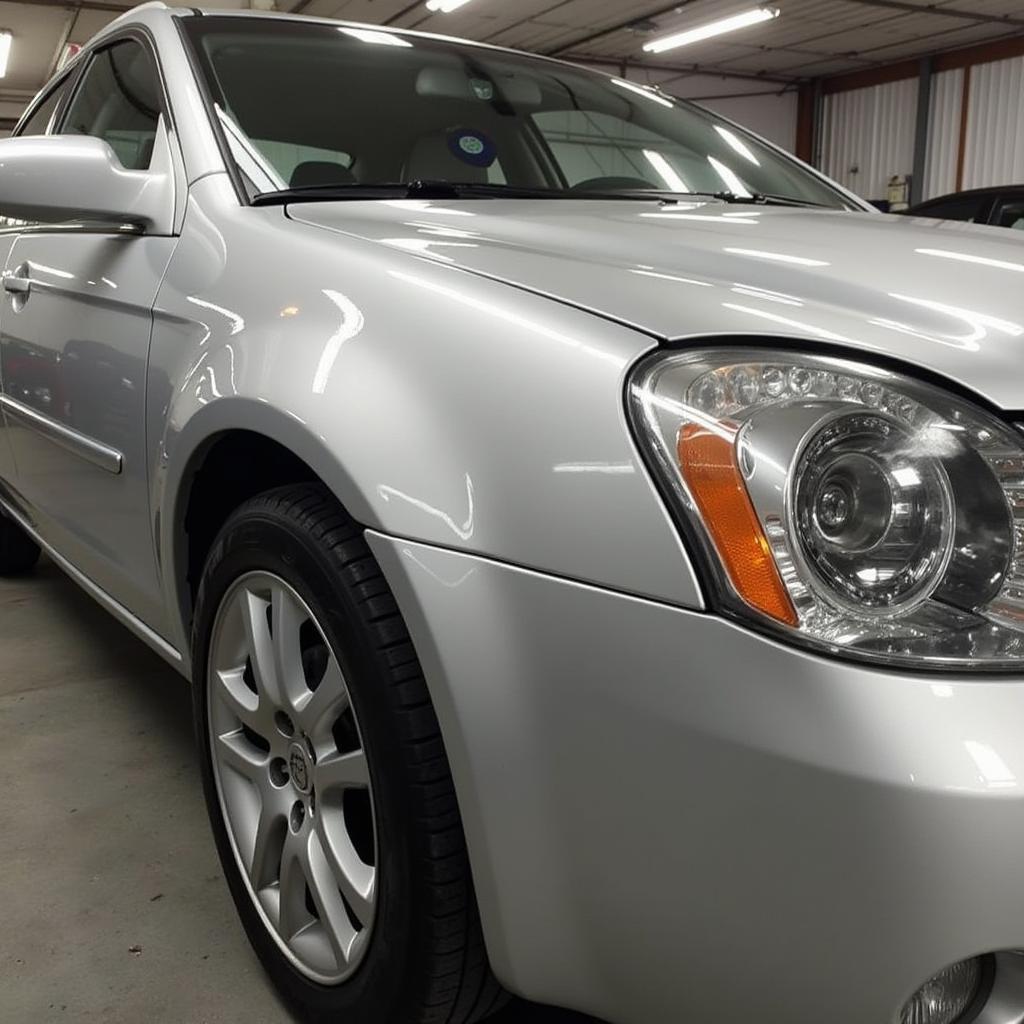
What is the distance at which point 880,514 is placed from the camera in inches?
31.3

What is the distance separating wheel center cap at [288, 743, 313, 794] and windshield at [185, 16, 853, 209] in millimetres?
704

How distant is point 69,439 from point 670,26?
1058 centimetres

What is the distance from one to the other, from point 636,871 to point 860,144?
44.2 feet

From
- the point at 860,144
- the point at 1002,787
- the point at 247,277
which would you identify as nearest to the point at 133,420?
the point at 247,277

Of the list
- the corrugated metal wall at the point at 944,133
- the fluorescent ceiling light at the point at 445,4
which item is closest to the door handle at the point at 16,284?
the fluorescent ceiling light at the point at 445,4

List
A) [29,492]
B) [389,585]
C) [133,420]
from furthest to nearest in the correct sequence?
[29,492], [133,420], [389,585]

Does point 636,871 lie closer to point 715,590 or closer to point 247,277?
point 715,590

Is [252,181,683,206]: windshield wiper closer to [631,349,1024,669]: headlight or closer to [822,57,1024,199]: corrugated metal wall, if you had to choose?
[631,349,1024,669]: headlight

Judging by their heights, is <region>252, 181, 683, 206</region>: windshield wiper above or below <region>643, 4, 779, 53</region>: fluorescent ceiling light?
below

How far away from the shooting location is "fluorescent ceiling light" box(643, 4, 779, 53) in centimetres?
996

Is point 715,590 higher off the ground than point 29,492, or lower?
higher

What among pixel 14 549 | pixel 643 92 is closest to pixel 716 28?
pixel 643 92

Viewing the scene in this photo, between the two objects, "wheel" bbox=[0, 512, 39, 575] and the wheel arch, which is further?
"wheel" bbox=[0, 512, 39, 575]

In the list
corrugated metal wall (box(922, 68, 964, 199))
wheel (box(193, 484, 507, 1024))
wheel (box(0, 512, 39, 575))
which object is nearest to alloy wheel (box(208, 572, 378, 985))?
wheel (box(193, 484, 507, 1024))
